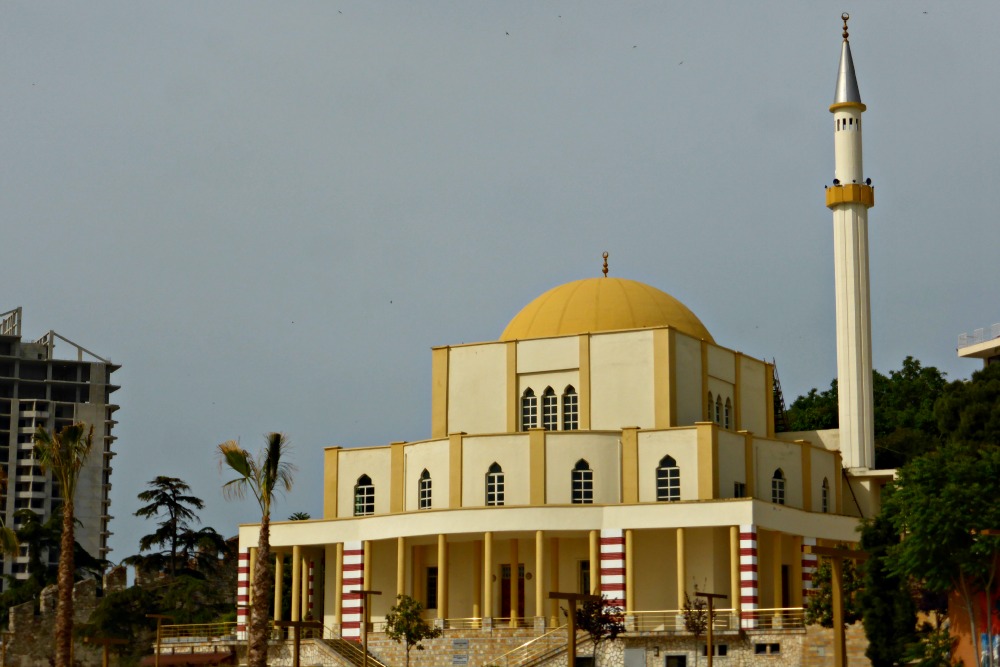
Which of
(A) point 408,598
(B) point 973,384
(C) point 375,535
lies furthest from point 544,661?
(B) point 973,384

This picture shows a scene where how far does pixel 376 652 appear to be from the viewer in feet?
195

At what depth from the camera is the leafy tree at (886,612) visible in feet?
156

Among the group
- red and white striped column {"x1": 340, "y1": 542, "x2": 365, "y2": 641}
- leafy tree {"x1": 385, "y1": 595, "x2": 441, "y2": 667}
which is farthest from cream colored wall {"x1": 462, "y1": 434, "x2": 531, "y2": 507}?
leafy tree {"x1": 385, "y1": 595, "x2": 441, "y2": 667}

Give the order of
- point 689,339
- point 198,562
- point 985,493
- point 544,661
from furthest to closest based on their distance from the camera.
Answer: point 198,562
point 689,339
point 544,661
point 985,493

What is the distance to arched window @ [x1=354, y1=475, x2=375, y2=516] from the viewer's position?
6526 centimetres

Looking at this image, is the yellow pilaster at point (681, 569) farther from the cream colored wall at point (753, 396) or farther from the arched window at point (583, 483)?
the cream colored wall at point (753, 396)

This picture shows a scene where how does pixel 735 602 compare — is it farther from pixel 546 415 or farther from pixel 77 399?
pixel 77 399

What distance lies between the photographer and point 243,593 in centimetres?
6581

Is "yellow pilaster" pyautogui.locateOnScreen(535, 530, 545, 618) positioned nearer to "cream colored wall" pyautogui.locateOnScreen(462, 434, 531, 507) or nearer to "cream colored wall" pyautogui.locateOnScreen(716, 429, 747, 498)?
"cream colored wall" pyautogui.locateOnScreen(462, 434, 531, 507)

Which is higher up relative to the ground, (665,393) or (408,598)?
(665,393)

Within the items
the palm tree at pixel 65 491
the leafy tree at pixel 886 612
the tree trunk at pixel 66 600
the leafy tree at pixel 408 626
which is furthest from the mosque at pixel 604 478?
the tree trunk at pixel 66 600

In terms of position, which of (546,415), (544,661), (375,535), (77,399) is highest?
(77,399)

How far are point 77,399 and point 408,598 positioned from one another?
98.8 m

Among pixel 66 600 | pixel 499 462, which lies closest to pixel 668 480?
pixel 499 462
